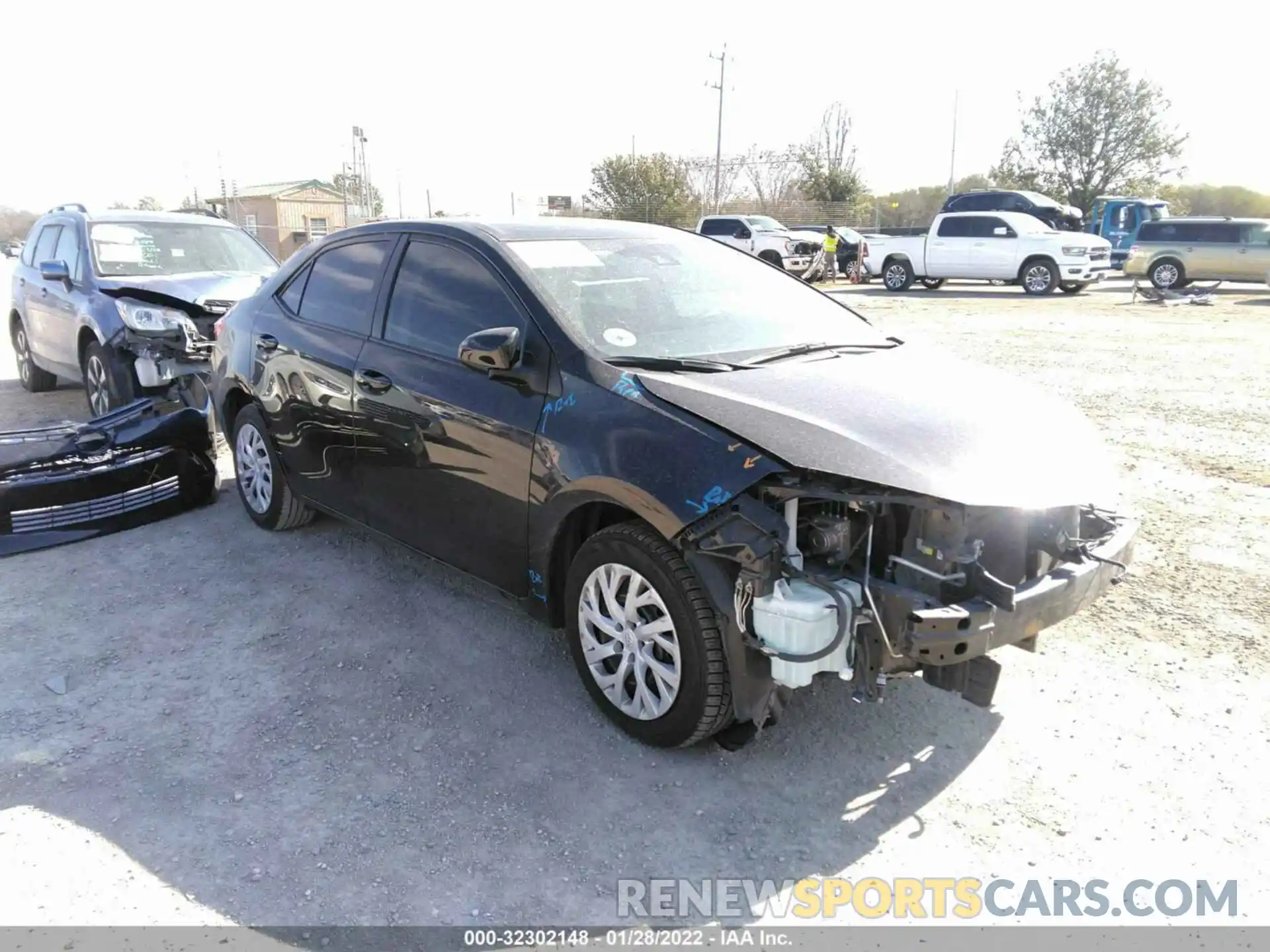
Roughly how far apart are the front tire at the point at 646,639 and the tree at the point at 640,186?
41940mm

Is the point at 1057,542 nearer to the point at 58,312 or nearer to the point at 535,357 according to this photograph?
the point at 535,357

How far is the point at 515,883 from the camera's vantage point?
2.70 m

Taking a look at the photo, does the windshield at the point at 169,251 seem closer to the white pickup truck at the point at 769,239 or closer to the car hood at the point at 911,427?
the car hood at the point at 911,427

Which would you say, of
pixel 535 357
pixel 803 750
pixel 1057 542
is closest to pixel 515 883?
pixel 803 750

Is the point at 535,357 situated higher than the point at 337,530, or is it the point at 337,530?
the point at 535,357

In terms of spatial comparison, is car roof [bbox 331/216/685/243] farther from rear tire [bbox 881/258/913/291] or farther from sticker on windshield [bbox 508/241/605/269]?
rear tire [bbox 881/258/913/291]

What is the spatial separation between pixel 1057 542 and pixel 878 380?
0.86 m

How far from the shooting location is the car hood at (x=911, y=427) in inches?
112

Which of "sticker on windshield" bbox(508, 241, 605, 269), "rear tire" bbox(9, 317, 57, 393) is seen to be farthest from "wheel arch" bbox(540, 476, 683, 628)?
"rear tire" bbox(9, 317, 57, 393)

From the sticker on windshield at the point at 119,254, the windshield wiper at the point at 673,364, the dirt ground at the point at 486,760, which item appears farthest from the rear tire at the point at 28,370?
the windshield wiper at the point at 673,364

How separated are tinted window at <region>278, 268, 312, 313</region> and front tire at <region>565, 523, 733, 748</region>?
2515mm

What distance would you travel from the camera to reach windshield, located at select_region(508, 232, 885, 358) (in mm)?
3668

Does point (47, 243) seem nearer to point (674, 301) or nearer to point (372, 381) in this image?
point (372, 381)

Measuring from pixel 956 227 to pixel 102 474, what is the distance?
21.4 meters
